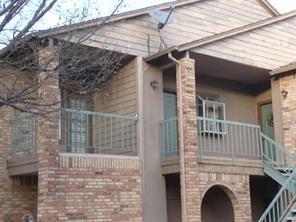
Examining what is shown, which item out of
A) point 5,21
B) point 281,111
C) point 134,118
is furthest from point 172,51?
point 5,21

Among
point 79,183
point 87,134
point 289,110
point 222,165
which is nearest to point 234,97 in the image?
point 289,110

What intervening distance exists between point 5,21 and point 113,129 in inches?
247

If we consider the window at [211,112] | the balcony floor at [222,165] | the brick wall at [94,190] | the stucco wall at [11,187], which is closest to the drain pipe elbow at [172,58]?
the window at [211,112]

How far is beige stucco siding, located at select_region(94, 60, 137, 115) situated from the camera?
13578 millimetres

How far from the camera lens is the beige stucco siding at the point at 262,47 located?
14.3 m

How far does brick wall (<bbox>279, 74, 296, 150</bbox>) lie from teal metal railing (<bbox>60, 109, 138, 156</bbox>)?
494cm

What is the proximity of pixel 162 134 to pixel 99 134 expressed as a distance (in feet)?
5.53

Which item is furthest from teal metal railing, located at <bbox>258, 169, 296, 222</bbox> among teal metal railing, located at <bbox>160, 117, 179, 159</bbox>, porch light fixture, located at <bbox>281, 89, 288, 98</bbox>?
porch light fixture, located at <bbox>281, 89, 288, 98</bbox>

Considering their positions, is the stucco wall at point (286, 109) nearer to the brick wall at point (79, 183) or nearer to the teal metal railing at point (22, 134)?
the brick wall at point (79, 183)

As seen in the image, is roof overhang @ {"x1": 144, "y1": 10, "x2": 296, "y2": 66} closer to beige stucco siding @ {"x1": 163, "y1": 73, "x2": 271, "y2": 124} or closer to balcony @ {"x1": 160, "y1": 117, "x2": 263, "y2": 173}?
balcony @ {"x1": 160, "y1": 117, "x2": 263, "y2": 173}

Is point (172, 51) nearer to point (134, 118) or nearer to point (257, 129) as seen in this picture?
point (134, 118)

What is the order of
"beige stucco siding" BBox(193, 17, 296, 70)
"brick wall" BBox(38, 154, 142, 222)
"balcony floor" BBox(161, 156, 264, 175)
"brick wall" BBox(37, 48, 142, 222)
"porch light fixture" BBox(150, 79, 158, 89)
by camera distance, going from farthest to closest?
1. "beige stucco siding" BBox(193, 17, 296, 70)
2. "porch light fixture" BBox(150, 79, 158, 89)
3. "balcony floor" BBox(161, 156, 264, 175)
4. "brick wall" BBox(38, 154, 142, 222)
5. "brick wall" BBox(37, 48, 142, 222)

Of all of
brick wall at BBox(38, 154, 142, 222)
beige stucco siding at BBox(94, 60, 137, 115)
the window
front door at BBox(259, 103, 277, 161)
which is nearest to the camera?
brick wall at BBox(38, 154, 142, 222)

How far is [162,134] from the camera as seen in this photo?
13.6m
